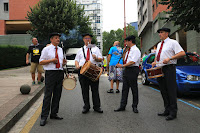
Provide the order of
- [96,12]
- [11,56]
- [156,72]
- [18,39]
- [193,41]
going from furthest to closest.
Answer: [96,12]
[18,39]
[11,56]
[193,41]
[156,72]

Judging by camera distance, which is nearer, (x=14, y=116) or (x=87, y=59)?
(x=14, y=116)

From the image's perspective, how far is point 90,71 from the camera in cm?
518

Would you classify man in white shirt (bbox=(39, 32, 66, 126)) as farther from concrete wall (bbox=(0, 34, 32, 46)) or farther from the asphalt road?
concrete wall (bbox=(0, 34, 32, 46))

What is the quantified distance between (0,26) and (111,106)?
3538 cm

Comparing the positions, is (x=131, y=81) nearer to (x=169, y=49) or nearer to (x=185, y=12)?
(x=169, y=49)

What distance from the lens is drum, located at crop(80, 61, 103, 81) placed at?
512 cm

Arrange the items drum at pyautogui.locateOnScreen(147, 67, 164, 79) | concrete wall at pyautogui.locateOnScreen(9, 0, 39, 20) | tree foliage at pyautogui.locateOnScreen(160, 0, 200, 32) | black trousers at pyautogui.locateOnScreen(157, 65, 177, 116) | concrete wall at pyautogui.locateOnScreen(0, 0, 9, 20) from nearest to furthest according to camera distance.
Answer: black trousers at pyautogui.locateOnScreen(157, 65, 177, 116) → drum at pyautogui.locateOnScreen(147, 67, 164, 79) → tree foliage at pyautogui.locateOnScreen(160, 0, 200, 32) → concrete wall at pyautogui.locateOnScreen(0, 0, 9, 20) → concrete wall at pyautogui.locateOnScreen(9, 0, 39, 20)

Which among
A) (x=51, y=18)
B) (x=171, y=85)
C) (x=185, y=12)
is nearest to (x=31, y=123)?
(x=171, y=85)

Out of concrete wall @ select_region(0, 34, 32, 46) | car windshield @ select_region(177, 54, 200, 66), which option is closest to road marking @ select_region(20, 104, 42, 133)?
car windshield @ select_region(177, 54, 200, 66)

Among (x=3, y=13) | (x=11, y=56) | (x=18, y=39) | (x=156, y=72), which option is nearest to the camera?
(x=156, y=72)

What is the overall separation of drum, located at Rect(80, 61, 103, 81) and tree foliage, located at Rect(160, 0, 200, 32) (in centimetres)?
573

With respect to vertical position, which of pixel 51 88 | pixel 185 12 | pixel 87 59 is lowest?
pixel 51 88

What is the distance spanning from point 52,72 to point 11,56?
21.1 m

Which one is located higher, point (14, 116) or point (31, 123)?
point (14, 116)
